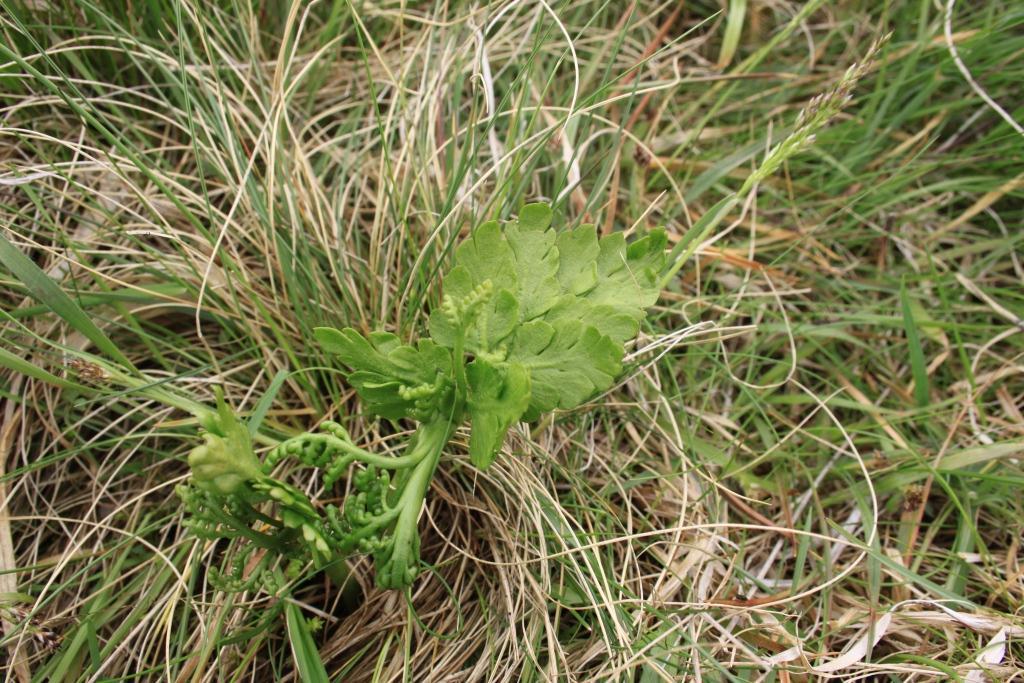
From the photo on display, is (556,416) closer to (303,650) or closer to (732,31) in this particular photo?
(303,650)

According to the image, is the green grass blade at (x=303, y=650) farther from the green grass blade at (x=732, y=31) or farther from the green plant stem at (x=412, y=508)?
the green grass blade at (x=732, y=31)

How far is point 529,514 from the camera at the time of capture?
4.51 feet

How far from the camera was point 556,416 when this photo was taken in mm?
1496

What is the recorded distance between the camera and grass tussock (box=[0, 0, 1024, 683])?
1374 mm

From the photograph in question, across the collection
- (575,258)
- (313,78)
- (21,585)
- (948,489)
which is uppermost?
(313,78)

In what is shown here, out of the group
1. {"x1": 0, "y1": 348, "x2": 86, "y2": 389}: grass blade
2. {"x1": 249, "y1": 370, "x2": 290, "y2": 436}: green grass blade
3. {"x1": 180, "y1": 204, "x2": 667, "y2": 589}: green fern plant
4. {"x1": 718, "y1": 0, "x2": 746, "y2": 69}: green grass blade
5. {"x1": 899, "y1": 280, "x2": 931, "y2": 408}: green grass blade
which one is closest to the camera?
{"x1": 180, "y1": 204, "x2": 667, "y2": 589}: green fern plant

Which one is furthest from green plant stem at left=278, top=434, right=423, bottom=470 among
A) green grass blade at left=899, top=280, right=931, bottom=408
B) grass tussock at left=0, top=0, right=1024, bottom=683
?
green grass blade at left=899, top=280, right=931, bottom=408

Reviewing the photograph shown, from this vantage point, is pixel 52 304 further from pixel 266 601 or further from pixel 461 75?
pixel 461 75

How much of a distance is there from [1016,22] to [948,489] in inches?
41.9

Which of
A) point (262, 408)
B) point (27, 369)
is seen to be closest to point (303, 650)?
point (262, 408)

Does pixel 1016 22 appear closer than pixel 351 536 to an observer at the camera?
No

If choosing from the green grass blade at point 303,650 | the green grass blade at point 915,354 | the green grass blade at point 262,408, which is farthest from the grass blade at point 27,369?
the green grass blade at point 915,354

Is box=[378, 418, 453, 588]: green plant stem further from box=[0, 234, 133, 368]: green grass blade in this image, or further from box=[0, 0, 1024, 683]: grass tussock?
box=[0, 234, 133, 368]: green grass blade

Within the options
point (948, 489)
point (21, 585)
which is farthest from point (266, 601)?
point (948, 489)
